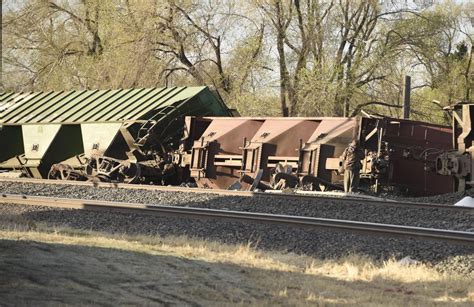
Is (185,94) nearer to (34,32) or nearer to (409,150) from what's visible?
(409,150)

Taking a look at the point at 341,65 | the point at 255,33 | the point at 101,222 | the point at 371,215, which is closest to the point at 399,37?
the point at 341,65

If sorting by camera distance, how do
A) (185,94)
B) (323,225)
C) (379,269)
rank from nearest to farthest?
(379,269) → (323,225) → (185,94)

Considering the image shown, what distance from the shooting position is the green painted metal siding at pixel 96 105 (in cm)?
2100

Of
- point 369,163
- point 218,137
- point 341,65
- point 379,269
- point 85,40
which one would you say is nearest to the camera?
point 379,269

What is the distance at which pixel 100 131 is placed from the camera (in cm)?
2056

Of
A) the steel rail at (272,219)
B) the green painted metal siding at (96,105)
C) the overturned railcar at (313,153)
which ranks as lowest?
the steel rail at (272,219)

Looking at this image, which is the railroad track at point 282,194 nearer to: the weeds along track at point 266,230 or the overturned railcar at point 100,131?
the overturned railcar at point 100,131

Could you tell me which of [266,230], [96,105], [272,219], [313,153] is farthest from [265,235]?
[96,105]

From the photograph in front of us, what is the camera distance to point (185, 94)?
21266 millimetres

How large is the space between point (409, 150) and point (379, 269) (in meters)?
9.86

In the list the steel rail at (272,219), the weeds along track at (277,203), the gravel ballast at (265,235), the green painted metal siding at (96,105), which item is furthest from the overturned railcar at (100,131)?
the gravel ballast at (265,235)

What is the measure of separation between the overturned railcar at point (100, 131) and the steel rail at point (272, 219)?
5.88 m

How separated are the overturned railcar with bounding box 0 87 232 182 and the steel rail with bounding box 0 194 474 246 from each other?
5.88m

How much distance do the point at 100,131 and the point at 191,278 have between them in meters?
14.1
